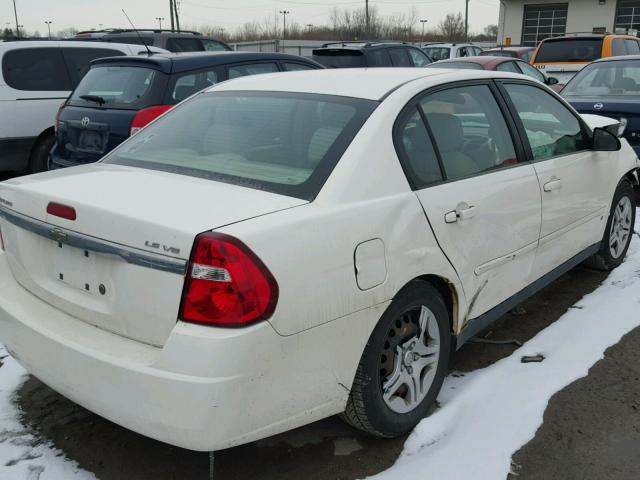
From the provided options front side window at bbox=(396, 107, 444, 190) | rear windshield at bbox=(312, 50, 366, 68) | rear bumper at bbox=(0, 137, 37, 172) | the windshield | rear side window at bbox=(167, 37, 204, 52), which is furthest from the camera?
rear side window at bbox=(167, 37, 204, 52)

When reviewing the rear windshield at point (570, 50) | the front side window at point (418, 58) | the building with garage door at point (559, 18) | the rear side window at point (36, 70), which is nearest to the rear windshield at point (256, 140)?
the rear side window at point (36, 70)

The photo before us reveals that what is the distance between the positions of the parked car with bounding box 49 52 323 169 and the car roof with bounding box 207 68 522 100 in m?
2.39

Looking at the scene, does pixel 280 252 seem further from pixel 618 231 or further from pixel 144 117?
pixel 144 117

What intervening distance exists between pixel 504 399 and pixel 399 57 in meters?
9.38

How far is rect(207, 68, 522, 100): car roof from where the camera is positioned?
122 inches

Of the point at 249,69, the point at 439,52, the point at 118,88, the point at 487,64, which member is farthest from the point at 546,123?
the point at 439,52

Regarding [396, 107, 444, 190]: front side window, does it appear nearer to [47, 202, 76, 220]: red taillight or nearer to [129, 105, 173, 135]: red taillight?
[47, 202, 76, 220]: red taillight

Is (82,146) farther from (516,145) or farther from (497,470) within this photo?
(497,470)

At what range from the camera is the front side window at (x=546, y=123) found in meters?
3.85

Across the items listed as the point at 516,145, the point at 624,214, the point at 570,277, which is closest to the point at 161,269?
the point at 516,145

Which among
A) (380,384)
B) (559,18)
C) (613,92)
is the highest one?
(559,18)

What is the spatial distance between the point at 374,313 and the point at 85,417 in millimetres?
1544

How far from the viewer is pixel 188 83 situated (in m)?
6.11

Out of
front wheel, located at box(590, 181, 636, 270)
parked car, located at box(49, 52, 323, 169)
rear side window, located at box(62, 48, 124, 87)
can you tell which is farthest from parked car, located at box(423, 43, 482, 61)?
front wheel, located at box(590, 181, 636, 270)
